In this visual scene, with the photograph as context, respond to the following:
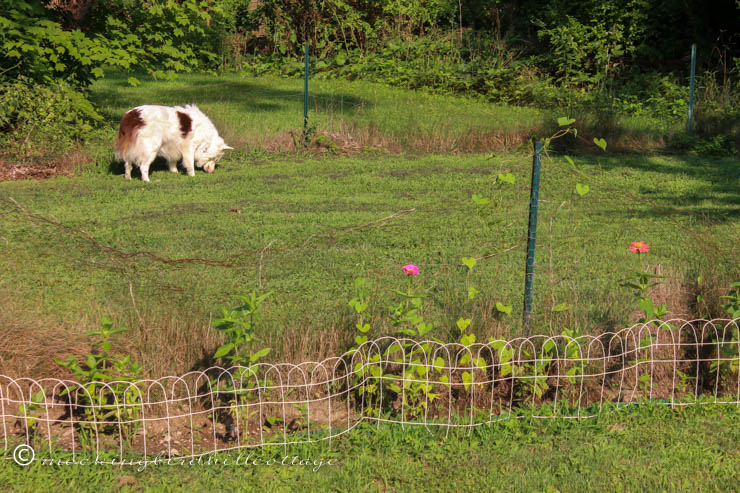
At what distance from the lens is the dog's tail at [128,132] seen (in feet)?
36.3

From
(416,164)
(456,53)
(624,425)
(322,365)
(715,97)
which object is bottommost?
(624,425)

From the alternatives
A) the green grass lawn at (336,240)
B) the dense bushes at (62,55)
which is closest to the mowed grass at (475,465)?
the green grass lawn at (336,240)

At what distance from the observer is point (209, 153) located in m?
11.7

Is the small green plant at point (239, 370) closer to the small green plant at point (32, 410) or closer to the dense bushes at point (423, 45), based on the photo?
the small green plant at point (32, 410)

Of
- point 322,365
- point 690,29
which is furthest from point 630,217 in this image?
point 690,29

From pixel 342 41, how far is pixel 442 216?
618 inches

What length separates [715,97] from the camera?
50.4 feet

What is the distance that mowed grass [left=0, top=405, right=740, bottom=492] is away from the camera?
3.80 metres

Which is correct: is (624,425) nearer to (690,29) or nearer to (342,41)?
(690,29)

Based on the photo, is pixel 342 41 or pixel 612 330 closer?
pixel 612 330

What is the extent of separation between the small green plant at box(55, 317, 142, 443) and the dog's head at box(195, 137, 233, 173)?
772 cm

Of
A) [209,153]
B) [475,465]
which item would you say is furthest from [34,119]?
[475,465]

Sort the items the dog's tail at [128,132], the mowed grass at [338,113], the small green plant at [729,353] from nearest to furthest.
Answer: the small green plant at [729,353] < the dog's tail at [128,132] < the mowed grass at [338,113]

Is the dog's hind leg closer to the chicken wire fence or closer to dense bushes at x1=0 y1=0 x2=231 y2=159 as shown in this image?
dense bushes at x1=0 y1=0 x2=231 y2=159
